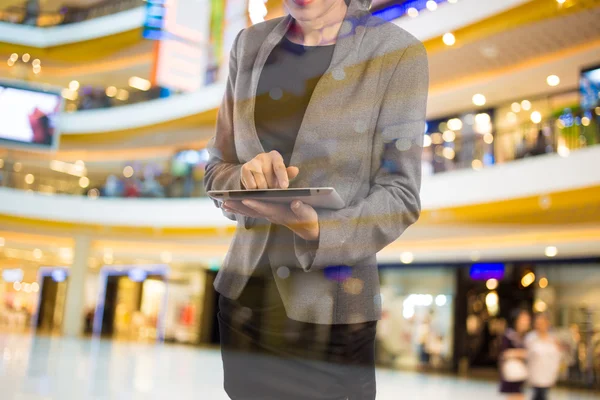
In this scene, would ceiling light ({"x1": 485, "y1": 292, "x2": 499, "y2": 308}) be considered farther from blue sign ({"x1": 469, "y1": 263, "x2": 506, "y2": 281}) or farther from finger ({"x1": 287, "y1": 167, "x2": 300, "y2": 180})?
finger ({"x1": 287, "y1": 167, "x2": 300, "y2": 180})

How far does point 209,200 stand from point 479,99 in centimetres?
540

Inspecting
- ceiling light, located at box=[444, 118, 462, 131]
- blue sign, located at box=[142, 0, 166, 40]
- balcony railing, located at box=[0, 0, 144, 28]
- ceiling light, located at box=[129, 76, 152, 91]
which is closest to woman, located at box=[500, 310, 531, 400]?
ceiling light, located at box=[444, 118, 462, 131]

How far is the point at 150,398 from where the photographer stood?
6.55 m

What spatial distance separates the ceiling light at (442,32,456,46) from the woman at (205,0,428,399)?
922cm

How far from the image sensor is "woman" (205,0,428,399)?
2.23 ft

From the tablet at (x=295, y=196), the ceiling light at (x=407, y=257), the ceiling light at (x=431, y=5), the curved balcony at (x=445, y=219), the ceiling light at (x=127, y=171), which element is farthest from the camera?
the ceiling light at (x=127, y=171)

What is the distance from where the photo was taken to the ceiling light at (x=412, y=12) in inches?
381

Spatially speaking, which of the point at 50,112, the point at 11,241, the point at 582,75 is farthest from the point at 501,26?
the point at 11,241

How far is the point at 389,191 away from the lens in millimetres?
687

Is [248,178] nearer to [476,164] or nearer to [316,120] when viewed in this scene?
[316,120]

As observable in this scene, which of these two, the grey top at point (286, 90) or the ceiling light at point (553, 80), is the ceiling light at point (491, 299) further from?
the grey top at point (286, 90)

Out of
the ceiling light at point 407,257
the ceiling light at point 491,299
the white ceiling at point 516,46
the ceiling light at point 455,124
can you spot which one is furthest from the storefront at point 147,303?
the white ceiling at point 516,46

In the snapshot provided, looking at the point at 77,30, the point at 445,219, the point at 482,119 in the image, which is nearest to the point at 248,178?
the point at 445,219

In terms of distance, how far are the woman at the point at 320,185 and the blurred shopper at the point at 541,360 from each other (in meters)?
5.69
